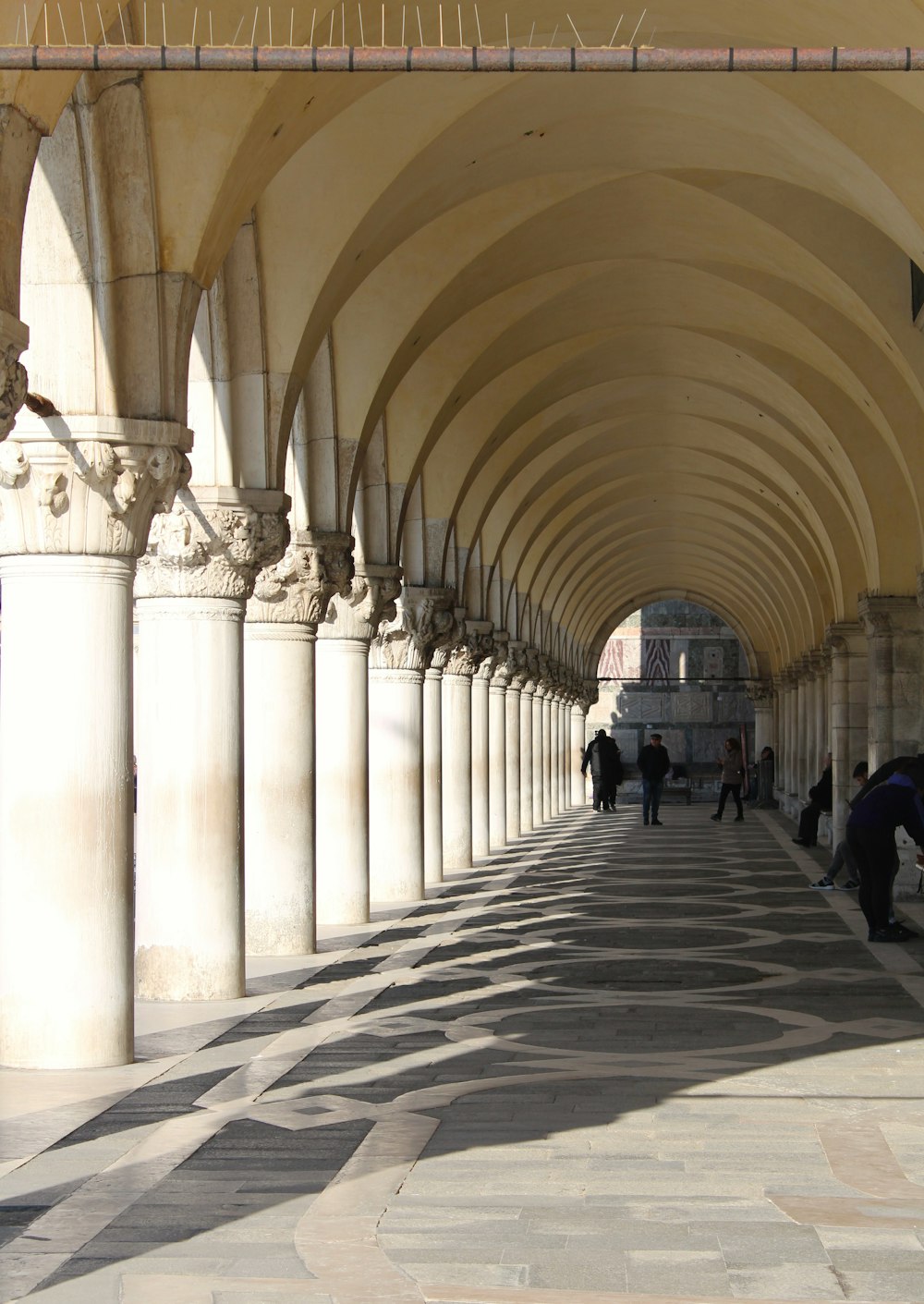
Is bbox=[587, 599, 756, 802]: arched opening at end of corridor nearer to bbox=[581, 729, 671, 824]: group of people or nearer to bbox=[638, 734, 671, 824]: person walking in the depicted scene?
bbox=[581, 729, 671, 824]: group of people

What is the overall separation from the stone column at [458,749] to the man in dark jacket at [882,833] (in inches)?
363

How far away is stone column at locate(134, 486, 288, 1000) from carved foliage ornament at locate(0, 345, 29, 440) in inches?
161

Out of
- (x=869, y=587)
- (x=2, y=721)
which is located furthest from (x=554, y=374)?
(x=2, y=721)

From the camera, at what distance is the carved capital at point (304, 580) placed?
13.1 meters

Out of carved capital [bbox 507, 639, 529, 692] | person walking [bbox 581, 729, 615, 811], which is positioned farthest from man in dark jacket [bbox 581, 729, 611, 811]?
carved capital [bbox 507, 639, 529, 692]

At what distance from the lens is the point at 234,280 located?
12.2 m

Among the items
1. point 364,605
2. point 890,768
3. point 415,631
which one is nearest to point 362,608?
point 364,605

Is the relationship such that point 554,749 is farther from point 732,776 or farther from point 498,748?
point 498,748

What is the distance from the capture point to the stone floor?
506 centimetres

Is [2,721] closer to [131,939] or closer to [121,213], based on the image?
[131,939]

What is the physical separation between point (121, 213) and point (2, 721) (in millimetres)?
2659

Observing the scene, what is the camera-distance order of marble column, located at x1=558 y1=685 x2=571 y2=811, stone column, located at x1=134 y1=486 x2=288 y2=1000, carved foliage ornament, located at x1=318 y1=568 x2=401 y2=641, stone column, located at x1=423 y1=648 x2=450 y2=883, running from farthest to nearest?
marble column, located at x1=558 y1=685 x2=571 y2=811 < stone column, located at x1=423 y1=648 x2=450 y2=883 < carved foliage ornament, located at x1=318 y1=568 x2=401 y2=641 < stone column, located at x1=134 y1=486 x2=288 y2=1000

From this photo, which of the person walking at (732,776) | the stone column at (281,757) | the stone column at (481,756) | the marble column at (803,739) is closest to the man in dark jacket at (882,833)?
the stone column at (281,757)

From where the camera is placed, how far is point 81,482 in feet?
28.5
